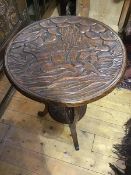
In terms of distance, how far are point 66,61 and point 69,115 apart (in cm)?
38

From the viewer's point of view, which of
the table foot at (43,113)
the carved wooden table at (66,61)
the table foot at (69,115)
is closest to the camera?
the carved wooden table at (66,61)

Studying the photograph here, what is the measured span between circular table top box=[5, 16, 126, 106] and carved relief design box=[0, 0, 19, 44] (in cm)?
31

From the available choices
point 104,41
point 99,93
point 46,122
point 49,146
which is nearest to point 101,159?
point 49,146

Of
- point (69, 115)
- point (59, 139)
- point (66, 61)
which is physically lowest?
point (59, 139)

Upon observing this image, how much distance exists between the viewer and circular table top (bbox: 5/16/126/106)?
0.91 meters

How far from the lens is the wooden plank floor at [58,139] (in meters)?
1.33

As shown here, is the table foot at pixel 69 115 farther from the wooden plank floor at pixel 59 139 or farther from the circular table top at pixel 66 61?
the circular table top at pixel 66 61

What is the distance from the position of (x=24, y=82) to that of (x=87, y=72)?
283mm

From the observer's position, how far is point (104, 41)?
1093 millimetres

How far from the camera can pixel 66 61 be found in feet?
3.35

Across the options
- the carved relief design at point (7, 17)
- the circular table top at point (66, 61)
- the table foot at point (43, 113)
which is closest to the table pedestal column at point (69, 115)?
the table foot at point (43, 113)

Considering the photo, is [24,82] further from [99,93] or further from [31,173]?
[31,173]

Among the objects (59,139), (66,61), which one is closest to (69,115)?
(59,139)

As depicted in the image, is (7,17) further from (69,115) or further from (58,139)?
(58,139)
